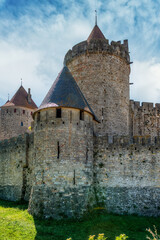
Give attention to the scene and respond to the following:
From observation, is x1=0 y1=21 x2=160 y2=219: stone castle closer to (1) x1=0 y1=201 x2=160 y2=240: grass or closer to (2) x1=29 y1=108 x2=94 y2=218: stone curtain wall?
(2) x1=29 y1=108 x2=94 y2=218: stone curtain wall

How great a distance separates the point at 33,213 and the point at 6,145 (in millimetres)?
8790

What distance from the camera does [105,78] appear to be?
24.6 m

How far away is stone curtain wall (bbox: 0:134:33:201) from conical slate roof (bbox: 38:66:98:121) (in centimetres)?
449

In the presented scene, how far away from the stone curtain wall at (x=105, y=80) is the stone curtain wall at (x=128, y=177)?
4.77m

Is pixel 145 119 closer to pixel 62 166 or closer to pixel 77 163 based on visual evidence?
pixel 77 163

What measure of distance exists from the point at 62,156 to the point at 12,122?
22802 mm

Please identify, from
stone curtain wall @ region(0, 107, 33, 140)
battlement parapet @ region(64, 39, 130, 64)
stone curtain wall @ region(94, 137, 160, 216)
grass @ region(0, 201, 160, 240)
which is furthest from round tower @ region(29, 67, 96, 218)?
stone curtain wall @ region(0, 107, 33, 140)

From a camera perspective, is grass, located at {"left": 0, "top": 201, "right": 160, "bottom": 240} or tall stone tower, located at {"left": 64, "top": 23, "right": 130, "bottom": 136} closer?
grass, located at {"left": 0, "top": 201, "right": 160, "bottom": 240}

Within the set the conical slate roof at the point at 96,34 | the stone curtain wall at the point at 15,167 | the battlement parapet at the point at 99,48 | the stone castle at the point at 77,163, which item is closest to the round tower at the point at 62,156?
the stone castle at the point at 77,163

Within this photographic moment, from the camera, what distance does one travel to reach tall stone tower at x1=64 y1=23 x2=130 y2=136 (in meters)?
24.2

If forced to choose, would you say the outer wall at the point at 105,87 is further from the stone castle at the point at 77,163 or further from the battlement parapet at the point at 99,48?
the battlement parapet at the point at 99,48

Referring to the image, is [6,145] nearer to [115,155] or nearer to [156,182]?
[115,155]

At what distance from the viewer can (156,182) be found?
18531mm

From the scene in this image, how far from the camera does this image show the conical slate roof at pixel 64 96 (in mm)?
17812
